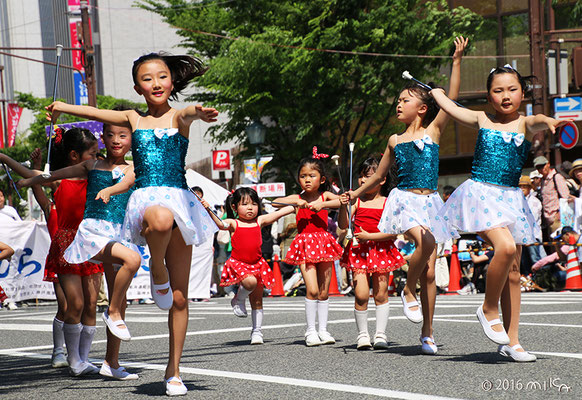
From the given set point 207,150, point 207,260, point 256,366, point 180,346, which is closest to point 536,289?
point 207,260

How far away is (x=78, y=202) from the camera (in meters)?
6.88

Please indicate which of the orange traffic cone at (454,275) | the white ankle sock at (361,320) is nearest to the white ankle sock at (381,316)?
the white ankle sock at (361,320)

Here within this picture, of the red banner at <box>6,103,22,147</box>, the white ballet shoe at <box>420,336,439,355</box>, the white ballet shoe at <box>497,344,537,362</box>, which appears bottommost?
the white ballet shoe at <box>420,336,439,355</box>

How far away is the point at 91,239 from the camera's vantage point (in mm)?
6191

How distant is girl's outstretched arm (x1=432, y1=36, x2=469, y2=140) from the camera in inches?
267

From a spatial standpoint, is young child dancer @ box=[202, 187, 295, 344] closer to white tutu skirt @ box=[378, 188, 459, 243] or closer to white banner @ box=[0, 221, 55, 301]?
white tutu skirt @ box=[378, 188, 459, 243]

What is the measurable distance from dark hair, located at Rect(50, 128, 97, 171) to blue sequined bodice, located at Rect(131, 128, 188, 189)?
5.49 ft

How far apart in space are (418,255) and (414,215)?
12.0 inches

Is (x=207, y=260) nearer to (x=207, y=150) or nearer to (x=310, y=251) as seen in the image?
(x=310, y=251)

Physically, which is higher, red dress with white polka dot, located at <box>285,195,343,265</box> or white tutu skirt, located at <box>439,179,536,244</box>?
white tutu skirt, located at <box>439,179,536,244</box>

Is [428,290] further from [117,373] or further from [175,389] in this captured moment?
[175,389]

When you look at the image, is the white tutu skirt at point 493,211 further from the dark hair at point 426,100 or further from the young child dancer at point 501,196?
the dark hair at point 426,100

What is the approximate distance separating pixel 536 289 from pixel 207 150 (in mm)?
42188

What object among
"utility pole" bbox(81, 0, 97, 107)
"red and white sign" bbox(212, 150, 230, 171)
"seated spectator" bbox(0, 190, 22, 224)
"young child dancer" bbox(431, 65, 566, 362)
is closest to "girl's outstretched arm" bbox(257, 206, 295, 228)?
"young child dancer" bbox(431, 65, 566, 362)
